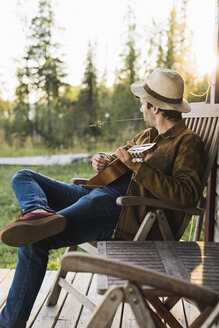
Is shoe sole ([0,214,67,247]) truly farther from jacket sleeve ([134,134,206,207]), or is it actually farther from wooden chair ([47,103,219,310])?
jacket sleeve ([134,134,206,207])

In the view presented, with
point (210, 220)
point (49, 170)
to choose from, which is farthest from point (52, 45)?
point (210, 220)

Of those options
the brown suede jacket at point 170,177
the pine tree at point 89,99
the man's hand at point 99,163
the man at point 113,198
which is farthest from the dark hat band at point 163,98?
the pine tree at point 89,99

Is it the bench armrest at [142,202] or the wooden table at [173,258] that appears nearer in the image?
the wooden table at [173,258]

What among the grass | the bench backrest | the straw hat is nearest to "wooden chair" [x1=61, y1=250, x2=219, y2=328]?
the bench backrest

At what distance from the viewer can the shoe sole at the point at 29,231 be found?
6.59 feet

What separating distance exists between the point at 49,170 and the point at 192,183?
4362mm

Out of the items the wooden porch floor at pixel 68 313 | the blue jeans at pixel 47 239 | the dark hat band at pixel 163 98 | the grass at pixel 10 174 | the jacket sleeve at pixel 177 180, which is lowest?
the grass at pixel 10 174

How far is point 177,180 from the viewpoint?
229 cm

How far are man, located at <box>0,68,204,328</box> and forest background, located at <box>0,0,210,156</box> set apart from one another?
116 inches

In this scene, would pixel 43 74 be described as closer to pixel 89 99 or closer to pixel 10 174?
pixel 89 99

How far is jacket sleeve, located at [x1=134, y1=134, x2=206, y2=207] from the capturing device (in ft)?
7.46

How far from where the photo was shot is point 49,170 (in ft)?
21.2

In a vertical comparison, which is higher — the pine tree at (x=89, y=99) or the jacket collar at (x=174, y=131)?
the jacket collar at (x=174, y=131)

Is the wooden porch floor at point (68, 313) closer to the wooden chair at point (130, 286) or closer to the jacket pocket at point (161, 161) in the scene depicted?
the jacket pocket at point (161, 161)
